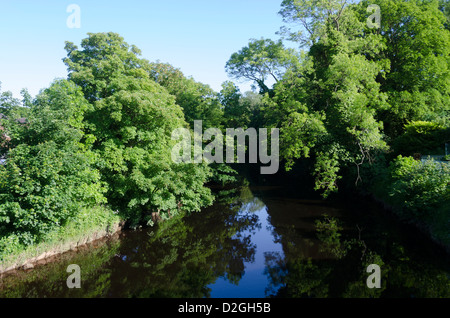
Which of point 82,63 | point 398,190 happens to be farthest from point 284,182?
point 82,63

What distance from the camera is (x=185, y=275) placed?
10.4 meters

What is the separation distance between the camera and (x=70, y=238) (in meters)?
12.5

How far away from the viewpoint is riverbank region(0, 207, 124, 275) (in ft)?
34.1

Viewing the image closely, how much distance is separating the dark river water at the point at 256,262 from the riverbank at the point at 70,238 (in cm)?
42

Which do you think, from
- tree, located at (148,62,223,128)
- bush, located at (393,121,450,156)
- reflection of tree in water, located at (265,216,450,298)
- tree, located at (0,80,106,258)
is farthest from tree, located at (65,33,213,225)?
bush, located at (393,121,450,156)

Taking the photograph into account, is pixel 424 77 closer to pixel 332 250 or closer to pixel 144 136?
pixel 332 250

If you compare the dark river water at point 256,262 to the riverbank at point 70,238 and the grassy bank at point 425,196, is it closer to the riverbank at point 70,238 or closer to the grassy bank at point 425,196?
the riverbank at point 70,238

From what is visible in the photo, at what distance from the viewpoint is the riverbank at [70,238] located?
10.4 metres

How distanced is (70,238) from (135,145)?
581cm

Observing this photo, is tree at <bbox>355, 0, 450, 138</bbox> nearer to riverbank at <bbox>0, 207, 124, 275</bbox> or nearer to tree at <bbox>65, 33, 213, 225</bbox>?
tree at <bbox>65, 33, 213, 225</bbox>

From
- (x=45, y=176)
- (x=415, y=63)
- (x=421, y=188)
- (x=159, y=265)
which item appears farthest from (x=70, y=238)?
(x=415, y=63)

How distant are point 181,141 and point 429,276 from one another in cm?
1392

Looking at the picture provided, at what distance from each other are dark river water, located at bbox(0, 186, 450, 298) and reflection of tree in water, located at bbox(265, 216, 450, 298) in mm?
30
